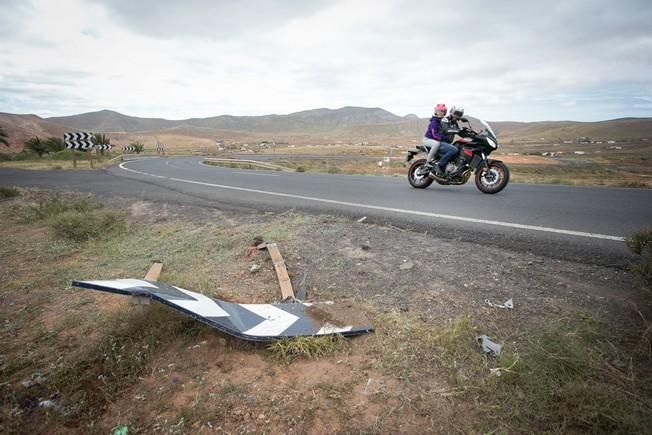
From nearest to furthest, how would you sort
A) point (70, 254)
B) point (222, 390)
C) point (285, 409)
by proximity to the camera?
point (285, 409), point (222, 390), point (70, 254)

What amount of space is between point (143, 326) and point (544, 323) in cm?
303

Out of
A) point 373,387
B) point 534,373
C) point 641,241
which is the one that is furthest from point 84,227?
point 641,241

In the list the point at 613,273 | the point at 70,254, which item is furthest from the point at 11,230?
the point at 613,273

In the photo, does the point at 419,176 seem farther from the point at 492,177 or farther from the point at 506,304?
the point at 506,304

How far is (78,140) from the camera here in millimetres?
19656

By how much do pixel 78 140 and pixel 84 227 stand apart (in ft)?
60.7

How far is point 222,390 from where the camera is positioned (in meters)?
1.99

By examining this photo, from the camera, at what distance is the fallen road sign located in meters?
2.17

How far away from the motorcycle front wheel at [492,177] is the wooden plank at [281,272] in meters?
5.96

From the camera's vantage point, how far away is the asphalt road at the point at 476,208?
4.23 metres

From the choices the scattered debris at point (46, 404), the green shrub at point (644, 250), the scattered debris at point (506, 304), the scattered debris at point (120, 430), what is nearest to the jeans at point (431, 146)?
the green shrub at point (644, 250)

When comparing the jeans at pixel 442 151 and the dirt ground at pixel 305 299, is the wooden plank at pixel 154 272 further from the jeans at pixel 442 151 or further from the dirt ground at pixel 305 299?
the jeans at pixel 442 151

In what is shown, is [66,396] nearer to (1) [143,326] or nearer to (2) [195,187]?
(1) [143,326]

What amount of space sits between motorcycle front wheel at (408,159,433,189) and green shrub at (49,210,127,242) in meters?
6.95
